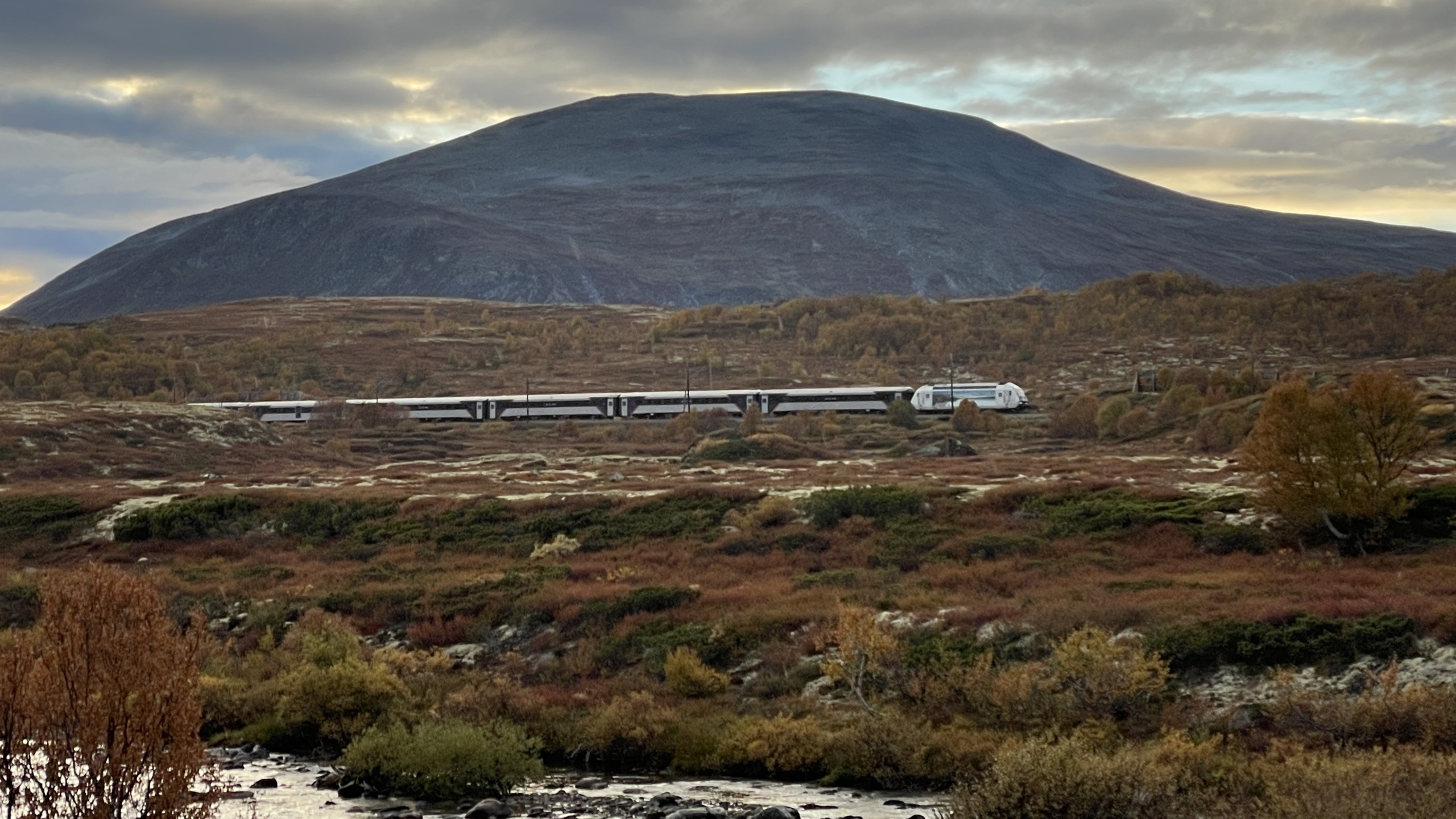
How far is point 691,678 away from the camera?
102ft

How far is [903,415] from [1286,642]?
85.9 meters

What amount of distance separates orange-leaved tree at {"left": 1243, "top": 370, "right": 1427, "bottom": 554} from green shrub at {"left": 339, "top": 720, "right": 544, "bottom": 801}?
24.8 meters

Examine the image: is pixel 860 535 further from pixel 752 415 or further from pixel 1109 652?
pixel 752 415

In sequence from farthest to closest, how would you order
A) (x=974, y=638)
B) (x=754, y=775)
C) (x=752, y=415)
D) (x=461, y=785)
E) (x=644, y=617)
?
1. (x=752, y=415)
2. (x=644, y=617)
3. (x=974, y=638)
4. (x=754, y=775)
5. (x=461, y=785)

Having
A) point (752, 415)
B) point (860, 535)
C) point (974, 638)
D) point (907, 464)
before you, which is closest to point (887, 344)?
point (752, 415)

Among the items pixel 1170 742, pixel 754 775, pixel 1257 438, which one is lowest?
pixel 754 775

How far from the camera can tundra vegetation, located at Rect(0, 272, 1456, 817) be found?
20938mm

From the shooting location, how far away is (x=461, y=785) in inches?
968

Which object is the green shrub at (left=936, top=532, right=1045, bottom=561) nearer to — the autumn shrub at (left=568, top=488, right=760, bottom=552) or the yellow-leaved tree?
the autumn shrub at (left=568, top=488, right=760, bottom=552)

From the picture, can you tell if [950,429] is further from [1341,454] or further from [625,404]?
[1341,454]

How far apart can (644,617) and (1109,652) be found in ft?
45.6

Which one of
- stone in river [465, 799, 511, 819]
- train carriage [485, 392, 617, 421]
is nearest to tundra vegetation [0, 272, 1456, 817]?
stone in river [465, 799, 511, 819]

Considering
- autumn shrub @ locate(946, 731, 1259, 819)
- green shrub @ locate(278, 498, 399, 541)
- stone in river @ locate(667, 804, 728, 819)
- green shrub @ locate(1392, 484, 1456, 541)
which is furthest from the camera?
green shrub @ locate(278, 498, 399, 541)

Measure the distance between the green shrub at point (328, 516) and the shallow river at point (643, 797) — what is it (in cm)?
2800
